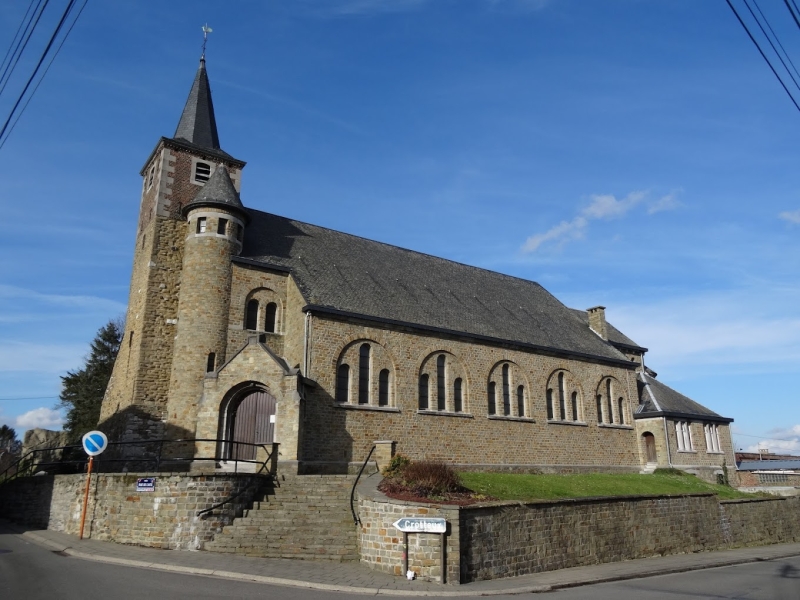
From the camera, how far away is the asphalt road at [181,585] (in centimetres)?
991

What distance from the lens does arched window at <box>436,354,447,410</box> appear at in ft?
83.7

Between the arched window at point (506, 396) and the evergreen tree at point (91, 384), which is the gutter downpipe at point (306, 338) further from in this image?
the evergreen tree at point (91, 384)

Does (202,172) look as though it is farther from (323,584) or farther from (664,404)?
(664,404)

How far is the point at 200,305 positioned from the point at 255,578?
12875 millimetres

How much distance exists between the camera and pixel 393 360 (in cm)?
2431

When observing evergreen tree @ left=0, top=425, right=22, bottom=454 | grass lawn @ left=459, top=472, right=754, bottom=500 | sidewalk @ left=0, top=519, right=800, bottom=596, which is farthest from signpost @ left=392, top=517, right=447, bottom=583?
evergreen tree @ left=0, top=425, right=22, bottom=454

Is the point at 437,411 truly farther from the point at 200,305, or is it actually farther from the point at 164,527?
the point at 164,527

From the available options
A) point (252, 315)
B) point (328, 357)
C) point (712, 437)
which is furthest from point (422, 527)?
point (712, 437)

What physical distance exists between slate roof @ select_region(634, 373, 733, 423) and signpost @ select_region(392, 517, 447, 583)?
22.8 m

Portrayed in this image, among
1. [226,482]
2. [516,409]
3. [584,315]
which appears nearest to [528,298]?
[584,315]

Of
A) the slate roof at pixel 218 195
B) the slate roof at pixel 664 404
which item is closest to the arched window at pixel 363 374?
the slate roof at pixel 218 195

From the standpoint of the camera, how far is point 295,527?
14.6m

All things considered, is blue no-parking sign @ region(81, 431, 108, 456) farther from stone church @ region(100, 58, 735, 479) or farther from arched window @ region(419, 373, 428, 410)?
arched window @ region(419, 373, 428, 410)

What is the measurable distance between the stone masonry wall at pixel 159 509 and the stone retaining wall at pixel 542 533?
3408mm
